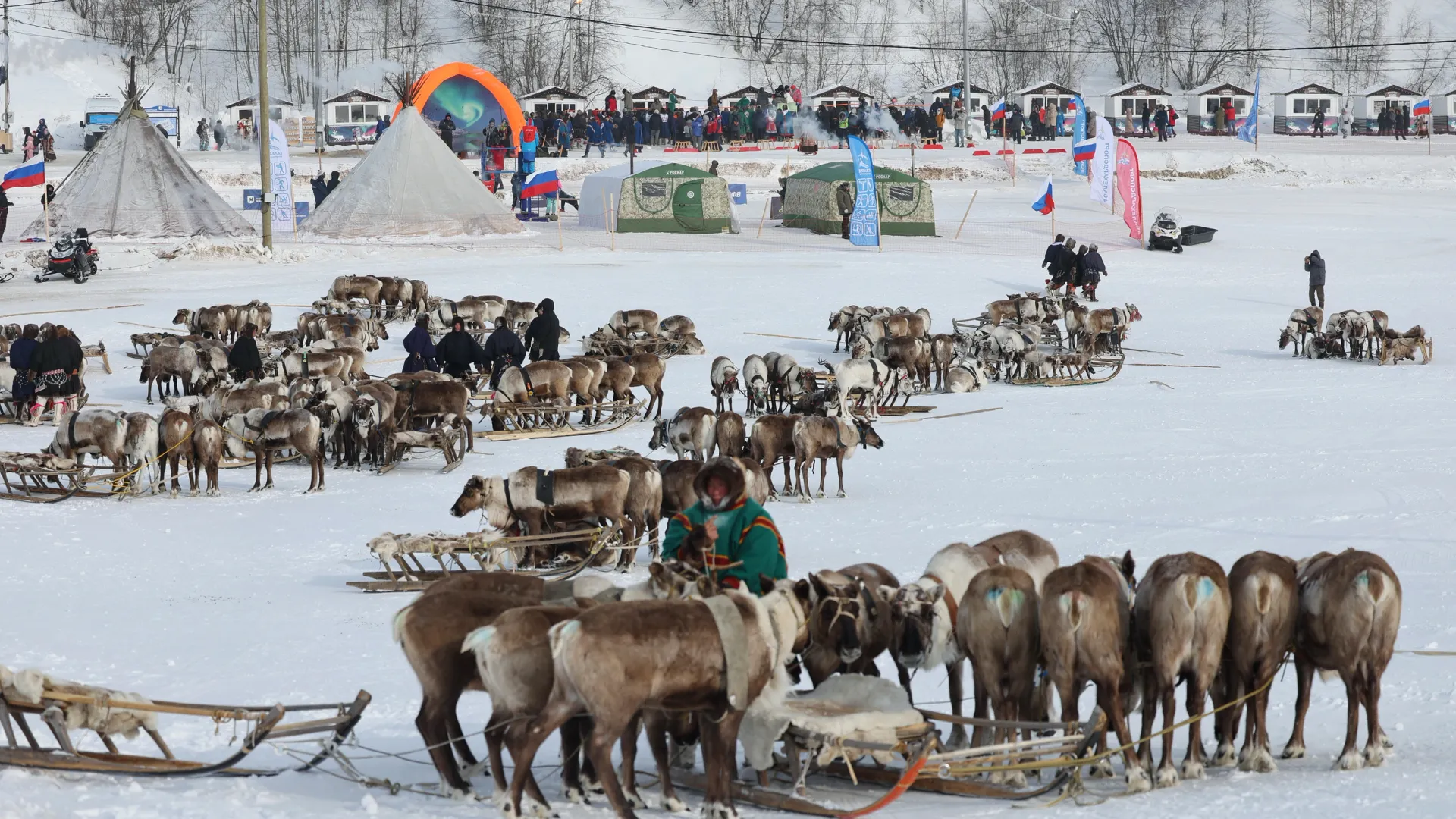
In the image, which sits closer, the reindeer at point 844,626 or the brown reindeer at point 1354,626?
the brown reindeer at point 1354,626

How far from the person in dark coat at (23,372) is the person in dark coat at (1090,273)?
16.0 m

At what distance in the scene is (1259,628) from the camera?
6859mm

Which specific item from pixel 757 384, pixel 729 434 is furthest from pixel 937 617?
pixel 757 384

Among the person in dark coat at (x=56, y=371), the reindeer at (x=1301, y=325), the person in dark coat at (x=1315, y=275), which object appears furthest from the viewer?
the person in dark coat at (x=1315, y=275)

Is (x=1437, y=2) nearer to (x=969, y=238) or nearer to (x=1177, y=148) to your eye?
(x=1177, y=148)

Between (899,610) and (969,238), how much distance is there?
28098 millimetres

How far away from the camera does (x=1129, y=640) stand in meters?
6.98

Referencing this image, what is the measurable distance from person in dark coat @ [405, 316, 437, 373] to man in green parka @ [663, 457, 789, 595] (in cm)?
1192

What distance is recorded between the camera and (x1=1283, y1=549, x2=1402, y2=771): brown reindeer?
265 inches

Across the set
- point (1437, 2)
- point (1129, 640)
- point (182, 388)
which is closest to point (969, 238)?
point (182, 388)

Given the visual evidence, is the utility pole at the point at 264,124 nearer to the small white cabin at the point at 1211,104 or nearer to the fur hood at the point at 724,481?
the fur hood at the point at 724,481

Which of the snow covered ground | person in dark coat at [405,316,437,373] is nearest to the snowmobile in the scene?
the snow covered ground

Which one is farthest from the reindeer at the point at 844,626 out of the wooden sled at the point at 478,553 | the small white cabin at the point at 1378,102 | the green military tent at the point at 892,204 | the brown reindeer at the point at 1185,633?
the small white cabin at the point at 1378,102

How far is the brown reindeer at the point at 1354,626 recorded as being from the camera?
6.73 meters
